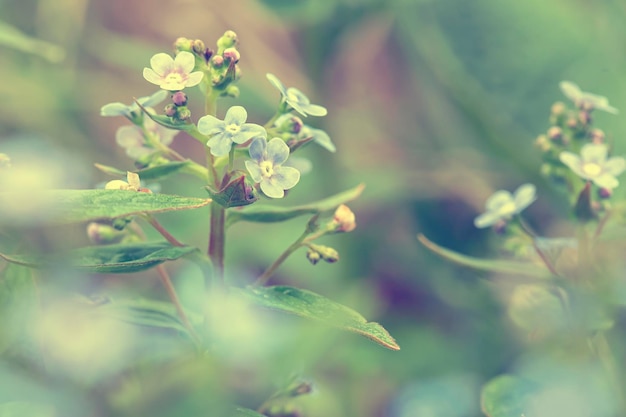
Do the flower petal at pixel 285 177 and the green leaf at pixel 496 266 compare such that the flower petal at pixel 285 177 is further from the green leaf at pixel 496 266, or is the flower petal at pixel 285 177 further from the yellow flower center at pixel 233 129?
the green leaf at pixel 496 266

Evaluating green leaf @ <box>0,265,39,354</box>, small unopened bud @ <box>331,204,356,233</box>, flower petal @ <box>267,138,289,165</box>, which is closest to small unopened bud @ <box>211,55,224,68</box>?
flower petal @ <box>267,138,289,165</box>

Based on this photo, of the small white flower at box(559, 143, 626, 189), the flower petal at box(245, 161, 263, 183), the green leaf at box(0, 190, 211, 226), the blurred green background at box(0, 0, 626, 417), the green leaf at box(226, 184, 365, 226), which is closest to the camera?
the green leaf at box(0, 190, 211, 226)

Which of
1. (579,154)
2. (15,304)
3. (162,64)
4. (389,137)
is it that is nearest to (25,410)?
(15,304)

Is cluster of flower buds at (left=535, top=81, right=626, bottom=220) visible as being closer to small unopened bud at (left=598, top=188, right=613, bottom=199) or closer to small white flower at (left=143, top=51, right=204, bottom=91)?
small unopened bud at (left=598, top=188, right=613, bottom=199)

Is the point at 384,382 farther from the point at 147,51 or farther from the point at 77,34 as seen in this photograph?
the point at 77,34

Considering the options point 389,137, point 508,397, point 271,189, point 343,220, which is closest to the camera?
point 271,189

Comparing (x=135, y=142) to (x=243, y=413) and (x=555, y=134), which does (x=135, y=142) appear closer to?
(x=243, y=413)
